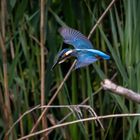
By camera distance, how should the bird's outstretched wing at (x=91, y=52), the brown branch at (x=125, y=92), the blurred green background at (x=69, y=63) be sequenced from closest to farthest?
the brown branch at (x=125, y=92) < the bird's outstretched wing at (x=91, y=52) < the blurred green background at (x=69, y=63)

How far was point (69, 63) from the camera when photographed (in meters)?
1.75

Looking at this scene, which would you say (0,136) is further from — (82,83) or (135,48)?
(135,48)

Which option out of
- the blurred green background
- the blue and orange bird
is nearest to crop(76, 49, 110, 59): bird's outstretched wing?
the blue and orange bird

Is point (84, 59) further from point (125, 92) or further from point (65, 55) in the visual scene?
point (125, 92)

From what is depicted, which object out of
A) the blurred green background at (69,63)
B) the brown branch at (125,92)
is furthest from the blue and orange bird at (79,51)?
the blurred green background at (69,63)

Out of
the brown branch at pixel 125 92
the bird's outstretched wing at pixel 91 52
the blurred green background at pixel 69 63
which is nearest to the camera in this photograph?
the brown branch at pixel 125 92

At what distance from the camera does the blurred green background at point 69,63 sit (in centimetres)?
155

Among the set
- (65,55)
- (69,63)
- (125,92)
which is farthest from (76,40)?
(69,63)

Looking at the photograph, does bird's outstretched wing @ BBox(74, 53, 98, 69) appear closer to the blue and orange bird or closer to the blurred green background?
the blue and orange bird

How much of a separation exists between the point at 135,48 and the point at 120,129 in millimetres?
330

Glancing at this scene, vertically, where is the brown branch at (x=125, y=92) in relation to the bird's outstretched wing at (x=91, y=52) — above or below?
below

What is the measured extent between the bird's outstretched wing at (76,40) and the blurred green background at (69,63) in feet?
1.41

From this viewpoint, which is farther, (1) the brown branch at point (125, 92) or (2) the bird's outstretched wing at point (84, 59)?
(2) the bird's outstretched wing at point (84, 59)

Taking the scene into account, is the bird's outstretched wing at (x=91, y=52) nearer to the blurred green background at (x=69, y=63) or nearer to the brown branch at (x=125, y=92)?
the brown branch at (x=125, y=92)
